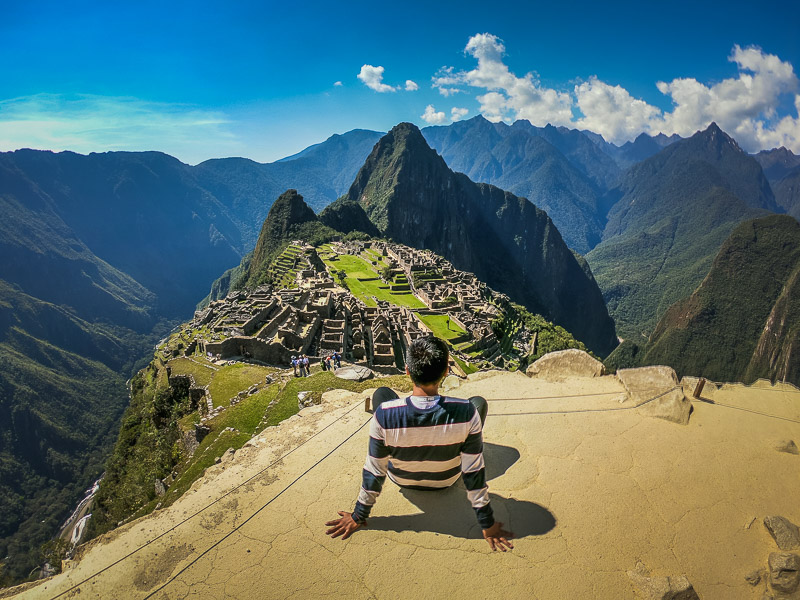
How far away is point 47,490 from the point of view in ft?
208

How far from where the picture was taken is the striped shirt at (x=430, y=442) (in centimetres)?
373

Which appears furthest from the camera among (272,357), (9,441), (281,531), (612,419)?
(9,441)

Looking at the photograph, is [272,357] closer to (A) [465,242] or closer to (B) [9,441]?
(B) [9,441]

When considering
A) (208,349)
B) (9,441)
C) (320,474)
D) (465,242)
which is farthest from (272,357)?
(465,242)

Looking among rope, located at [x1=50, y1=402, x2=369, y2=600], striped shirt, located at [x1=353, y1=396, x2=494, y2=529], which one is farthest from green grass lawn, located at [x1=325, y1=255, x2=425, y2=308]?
striped shirt, located at [x1=353, y1=396, x2=494, y2=529]

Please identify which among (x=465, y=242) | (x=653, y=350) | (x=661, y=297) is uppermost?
(x=465, y=242)

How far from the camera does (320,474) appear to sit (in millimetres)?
5227

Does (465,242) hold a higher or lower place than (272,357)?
higher

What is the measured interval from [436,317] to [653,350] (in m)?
88.9

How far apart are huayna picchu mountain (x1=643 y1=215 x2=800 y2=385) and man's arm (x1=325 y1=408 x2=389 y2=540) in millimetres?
107694

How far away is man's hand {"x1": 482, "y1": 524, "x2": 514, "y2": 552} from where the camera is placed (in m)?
3.84

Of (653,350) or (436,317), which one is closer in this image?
(436,317)

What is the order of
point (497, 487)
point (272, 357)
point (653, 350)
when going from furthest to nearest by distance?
point (653, 350)
point (272, 357)
point (497, 487)

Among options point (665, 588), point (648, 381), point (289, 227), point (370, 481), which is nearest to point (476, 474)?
point (370, 481)
